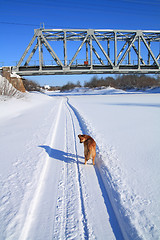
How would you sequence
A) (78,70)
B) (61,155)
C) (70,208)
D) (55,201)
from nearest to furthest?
1. (70,208)
2. (55,201)
3. (61,155)
4. (78,70)

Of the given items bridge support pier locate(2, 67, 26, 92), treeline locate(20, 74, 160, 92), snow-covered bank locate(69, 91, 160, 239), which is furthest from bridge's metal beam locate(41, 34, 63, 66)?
snow-covered bank locate(69, 91, 160, 239)

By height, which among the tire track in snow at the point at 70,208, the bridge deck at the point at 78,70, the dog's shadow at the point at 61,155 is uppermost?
the bridge deck at the point at 78,70

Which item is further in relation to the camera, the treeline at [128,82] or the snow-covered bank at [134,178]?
the treeline at [128,82]

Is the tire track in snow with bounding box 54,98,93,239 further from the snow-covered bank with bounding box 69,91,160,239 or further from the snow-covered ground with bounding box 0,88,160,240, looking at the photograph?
the snow-covered bank with bounding box 69,91,160,239

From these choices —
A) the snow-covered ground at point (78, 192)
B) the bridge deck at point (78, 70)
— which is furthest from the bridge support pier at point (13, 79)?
the snow-covered ground at point (78, 192)

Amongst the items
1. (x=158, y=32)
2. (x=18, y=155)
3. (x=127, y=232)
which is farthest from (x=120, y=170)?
(x=158, y=32)

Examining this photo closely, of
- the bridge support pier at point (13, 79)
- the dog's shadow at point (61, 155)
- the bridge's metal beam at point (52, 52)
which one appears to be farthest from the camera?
the bridge's metal beam at point (52, 52)

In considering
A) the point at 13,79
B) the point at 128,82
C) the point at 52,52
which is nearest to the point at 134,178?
the point at 13,79

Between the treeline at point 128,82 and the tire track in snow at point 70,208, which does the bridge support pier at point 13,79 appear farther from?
the treeline at point 128,82

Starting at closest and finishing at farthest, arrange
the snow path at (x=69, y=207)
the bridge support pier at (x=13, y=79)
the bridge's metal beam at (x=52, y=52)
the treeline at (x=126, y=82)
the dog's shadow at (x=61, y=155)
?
the snow path at (x=69, y=207), the dog's shadow at (x=61, y=155), the bridge support pier at (x=13, y=79), the bridge's metal beam at (x=52, y=52), the treeline at (x=126, y=82)

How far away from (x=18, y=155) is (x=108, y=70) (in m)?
27.0

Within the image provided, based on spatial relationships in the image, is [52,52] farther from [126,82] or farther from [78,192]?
[126,82]

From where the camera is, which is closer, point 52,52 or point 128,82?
point 52,52

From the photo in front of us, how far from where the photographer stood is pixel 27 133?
633 cm
